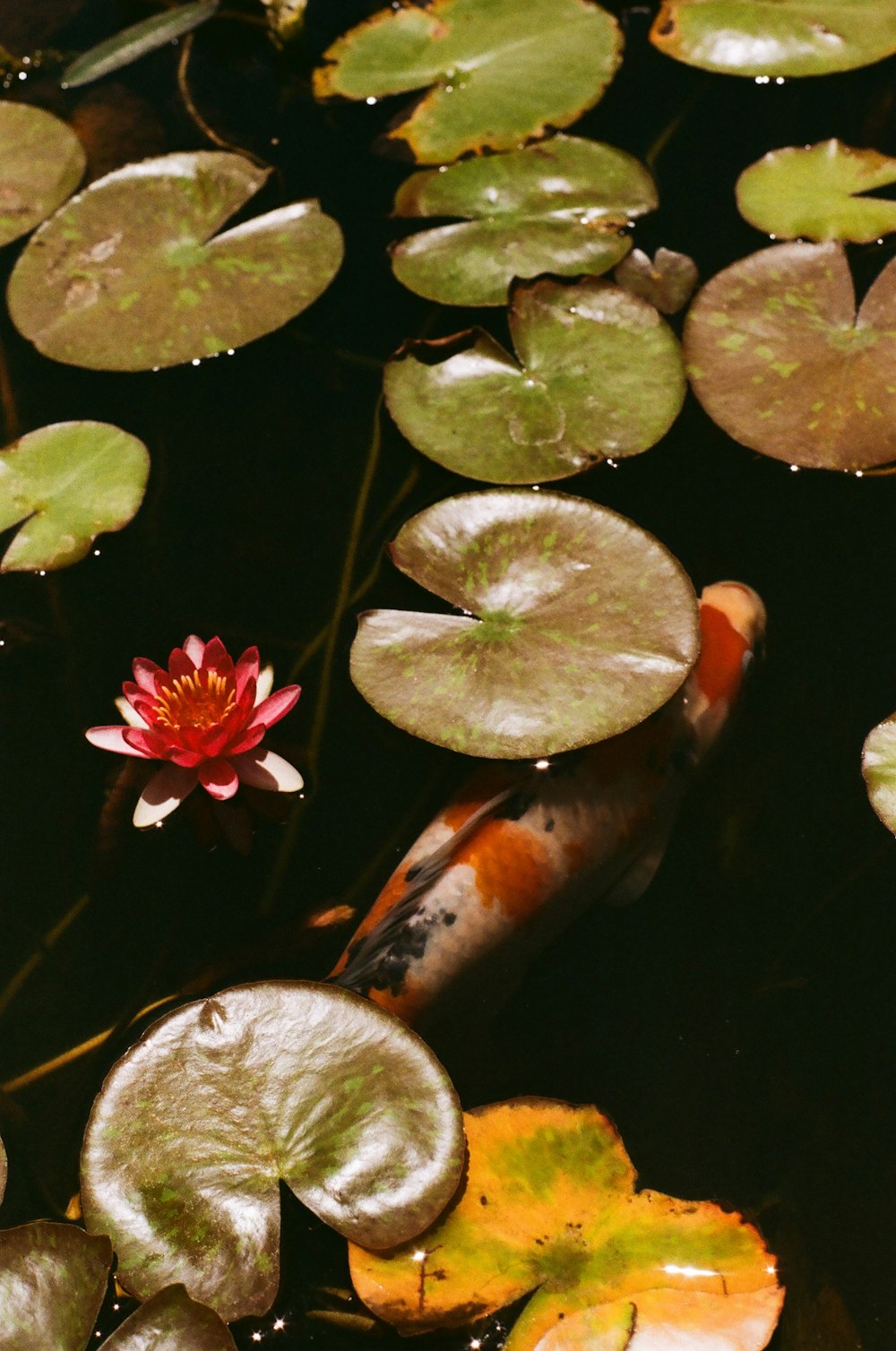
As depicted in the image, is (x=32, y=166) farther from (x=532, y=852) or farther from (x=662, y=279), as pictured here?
(x=532, y=852)

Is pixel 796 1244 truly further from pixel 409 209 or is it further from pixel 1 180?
pixel 1 180

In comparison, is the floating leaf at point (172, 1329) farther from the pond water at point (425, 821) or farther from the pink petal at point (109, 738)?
the pink petal at point (109, 738)

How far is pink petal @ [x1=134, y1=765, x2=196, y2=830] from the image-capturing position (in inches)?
81.7

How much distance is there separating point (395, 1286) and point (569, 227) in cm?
234

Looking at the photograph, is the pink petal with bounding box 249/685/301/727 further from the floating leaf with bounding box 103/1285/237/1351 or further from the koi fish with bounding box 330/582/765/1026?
the floating leaf with bounding box 103/1285/237/1351

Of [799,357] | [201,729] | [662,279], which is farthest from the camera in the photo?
[662,279]

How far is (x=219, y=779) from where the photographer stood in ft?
6.82

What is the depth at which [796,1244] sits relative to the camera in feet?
5.49

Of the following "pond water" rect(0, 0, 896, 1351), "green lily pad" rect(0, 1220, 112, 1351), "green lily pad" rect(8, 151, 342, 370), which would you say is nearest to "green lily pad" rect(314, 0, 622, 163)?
"pond water" rect(0, 0, 896, 1351)

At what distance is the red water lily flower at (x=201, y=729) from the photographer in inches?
80.5

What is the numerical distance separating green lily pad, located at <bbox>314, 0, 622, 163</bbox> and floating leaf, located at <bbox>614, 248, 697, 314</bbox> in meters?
0.58

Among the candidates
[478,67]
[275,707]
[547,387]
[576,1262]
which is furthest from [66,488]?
[576,1262]

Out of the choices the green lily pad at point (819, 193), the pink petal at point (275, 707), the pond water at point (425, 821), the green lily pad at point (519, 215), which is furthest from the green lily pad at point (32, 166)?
the green lily pad at point (819, 193)

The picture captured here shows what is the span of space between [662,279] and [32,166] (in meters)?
1.76
